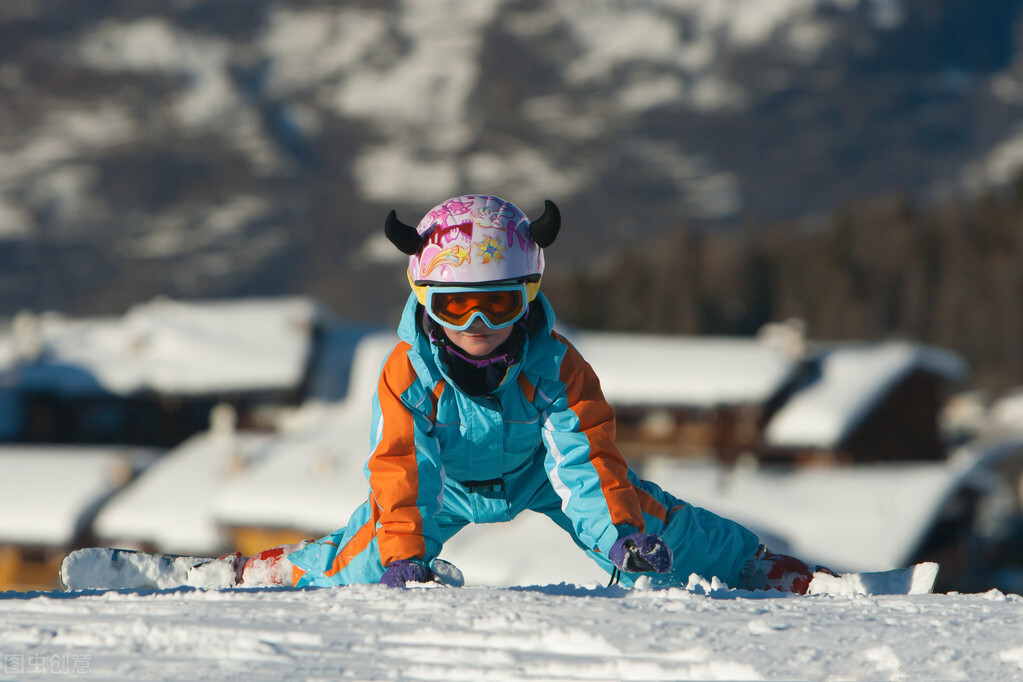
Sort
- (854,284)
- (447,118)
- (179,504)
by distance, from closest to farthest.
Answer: (179,504) < (854,284) < (447,118)

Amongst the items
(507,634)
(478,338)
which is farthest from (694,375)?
(507,634)

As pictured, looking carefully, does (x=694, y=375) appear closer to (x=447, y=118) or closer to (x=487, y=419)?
(x=487, y=419)

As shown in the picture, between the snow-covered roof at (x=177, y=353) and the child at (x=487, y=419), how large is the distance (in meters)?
24.6

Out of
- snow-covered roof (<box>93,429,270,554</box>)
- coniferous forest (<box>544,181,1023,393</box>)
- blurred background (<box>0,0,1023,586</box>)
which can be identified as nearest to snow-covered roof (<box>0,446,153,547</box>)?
snow-covered roof (<box>93,429,270,554</box>)

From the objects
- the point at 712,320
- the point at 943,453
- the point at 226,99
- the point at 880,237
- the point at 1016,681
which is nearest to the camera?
the point at 1016,681

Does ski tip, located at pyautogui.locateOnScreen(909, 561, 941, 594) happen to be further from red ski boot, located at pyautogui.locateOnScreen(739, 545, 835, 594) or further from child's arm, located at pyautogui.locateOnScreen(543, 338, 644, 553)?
child's arm, located at pyautogui.locateOnScreen(543, 338, 644, 553)

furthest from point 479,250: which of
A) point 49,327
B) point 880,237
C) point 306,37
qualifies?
point 306,37

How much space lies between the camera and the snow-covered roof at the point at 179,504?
21.3 metres

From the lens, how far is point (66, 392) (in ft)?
96.1

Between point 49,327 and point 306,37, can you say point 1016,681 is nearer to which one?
point 49,327

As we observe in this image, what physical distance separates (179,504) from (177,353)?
788cm

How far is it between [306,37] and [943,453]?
14147cm

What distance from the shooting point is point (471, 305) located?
3.71m

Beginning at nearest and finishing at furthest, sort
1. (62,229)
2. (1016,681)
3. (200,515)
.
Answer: (1016,681) → (200,515) → (62,229)
